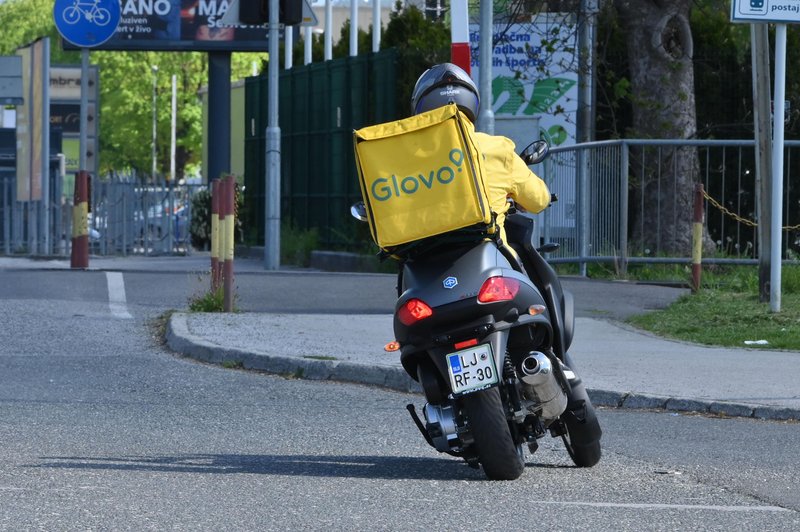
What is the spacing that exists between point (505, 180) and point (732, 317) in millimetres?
7543

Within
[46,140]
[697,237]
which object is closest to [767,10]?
[697,237]

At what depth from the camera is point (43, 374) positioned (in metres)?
10.9

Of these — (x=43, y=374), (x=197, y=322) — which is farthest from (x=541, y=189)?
(x=197, y=322)

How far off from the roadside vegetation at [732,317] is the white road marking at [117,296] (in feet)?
15.1

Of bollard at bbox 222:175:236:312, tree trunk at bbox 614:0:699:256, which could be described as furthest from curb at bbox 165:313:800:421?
tree trunk at bbox 614:0:699:256

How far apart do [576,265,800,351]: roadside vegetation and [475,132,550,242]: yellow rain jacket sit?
19.2 feet

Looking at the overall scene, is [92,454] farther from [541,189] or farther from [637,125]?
[637,125]

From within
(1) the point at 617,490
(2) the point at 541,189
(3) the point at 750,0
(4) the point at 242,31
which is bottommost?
(1) the point at 617,490

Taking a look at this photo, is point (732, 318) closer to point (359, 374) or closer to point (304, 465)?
point (359, 374)

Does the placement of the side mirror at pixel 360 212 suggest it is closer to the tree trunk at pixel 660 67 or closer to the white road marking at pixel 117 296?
the white road marking at pixel 117 296

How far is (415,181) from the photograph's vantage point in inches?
258

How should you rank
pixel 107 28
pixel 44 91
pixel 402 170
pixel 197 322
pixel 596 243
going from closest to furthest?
pixel 402 170 → pixel 197 322 → pixel 596 243 → pixel 107 28 → pixel 44 91

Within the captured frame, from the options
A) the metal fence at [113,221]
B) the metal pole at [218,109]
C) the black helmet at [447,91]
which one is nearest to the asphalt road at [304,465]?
the black helmet at [447,91]

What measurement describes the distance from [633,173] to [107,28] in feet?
30.3
